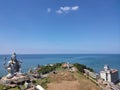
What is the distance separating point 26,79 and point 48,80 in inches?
168

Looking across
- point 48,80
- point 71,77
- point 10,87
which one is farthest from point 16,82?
point 71,77

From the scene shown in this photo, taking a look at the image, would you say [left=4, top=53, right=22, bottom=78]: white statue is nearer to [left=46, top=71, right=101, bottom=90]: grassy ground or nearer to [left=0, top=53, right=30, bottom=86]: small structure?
[left=0, top=53, right=30, bottom=86]: small structure

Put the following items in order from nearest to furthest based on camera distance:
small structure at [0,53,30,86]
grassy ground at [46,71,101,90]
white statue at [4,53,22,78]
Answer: small structure at [0,53,30,86] → grassy ground at [46,71,101,90] → white statue at [4,53,22,78]

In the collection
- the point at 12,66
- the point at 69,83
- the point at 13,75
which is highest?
the point at 12,66

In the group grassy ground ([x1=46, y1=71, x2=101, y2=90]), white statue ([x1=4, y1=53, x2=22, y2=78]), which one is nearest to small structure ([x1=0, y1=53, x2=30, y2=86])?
white statue ([x1=4, y1=53, x2=22, y2=78])

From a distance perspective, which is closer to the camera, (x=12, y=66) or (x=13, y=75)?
(x=13, y=75)

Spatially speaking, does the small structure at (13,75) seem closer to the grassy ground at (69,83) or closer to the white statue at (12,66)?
the white statue at (12,66)

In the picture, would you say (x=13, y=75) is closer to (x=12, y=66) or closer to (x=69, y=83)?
(x=12, y=66)

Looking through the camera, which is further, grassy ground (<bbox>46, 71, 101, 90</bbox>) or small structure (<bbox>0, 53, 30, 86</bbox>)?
grassy ground (<bbox>46, 71, 101, 90</bbox>)

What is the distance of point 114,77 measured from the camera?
52688mm

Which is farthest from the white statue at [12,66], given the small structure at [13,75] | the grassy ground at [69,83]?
the grassy ground at [69,83]

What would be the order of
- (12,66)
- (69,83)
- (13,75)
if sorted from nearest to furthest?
(13,75)
(12,66)
(69,83)

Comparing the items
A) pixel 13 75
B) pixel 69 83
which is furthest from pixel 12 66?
pixel 69 83

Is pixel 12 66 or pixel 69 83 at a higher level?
pixel 12 66
